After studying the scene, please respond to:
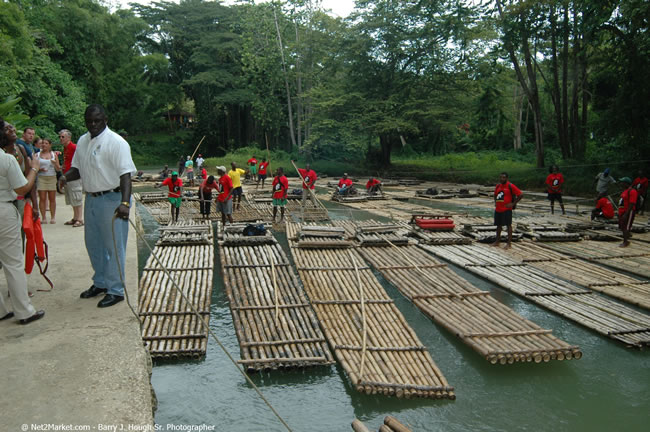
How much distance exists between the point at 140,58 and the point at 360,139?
1662cm

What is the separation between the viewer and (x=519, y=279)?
707 centimetres

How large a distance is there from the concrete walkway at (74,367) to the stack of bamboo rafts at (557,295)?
483 cm

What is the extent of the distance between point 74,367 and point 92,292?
1212 millimetres

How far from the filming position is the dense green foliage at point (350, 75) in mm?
15125

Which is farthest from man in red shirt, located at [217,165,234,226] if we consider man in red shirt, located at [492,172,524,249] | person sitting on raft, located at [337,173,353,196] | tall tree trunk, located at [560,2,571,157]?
tall tree trunk, located at [560,2,571,157]

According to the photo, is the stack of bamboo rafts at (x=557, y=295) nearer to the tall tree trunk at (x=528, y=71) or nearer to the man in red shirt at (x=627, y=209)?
the man in red shirt at (x=627, y=209)

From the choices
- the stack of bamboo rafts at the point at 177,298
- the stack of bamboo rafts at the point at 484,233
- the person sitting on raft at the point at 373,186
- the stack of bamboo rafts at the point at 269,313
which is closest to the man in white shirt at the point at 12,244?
the stack of bamboo rafts at the point at 177,298

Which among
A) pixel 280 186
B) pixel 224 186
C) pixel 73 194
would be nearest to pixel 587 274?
pixel 280 186

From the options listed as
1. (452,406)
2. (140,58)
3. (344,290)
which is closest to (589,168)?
(344,290)

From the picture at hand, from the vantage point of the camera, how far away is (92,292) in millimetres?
3830

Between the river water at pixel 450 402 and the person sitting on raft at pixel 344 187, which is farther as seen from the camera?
the person sitting on raft at pixel 344 187

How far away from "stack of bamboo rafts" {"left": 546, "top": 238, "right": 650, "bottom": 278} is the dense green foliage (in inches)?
198

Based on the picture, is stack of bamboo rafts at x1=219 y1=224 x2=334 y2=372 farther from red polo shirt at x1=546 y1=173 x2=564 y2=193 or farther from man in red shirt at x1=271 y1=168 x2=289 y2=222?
red polo shirt at x1=546 y1=173 x2=564 y2=193

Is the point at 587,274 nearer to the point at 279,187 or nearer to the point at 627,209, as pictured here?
the point at 627,209
